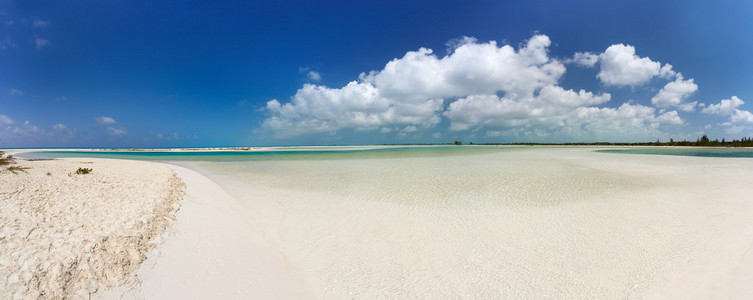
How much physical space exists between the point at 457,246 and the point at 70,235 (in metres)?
6.07

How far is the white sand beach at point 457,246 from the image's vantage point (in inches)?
145

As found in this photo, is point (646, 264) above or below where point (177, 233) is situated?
below

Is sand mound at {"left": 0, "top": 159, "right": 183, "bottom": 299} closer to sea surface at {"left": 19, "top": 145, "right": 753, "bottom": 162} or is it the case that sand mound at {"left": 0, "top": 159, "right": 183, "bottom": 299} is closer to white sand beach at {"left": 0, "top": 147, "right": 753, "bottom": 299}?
white sand beach at {"left": 0, "top": 147, "right": 753, "bottom": 299}

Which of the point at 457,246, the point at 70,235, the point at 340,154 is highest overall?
the point at 340,154

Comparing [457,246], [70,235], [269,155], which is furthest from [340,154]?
[70,235]

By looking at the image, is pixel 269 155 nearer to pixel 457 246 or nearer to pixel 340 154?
pixel 340 154

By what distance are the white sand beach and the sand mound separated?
0.25 meters

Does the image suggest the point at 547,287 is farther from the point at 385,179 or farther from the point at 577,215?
the point at 385,179

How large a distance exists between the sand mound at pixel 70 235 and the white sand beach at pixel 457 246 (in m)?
0.25

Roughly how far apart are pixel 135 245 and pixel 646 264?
25.9 ft

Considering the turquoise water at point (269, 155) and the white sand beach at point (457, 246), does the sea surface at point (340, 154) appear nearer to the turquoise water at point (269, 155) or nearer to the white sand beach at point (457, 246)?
the turquoise water at point (269, 155)

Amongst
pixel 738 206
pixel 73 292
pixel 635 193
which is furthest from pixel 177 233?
pixel 738 206

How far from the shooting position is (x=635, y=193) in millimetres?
8555

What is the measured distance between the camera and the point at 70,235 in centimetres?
391
